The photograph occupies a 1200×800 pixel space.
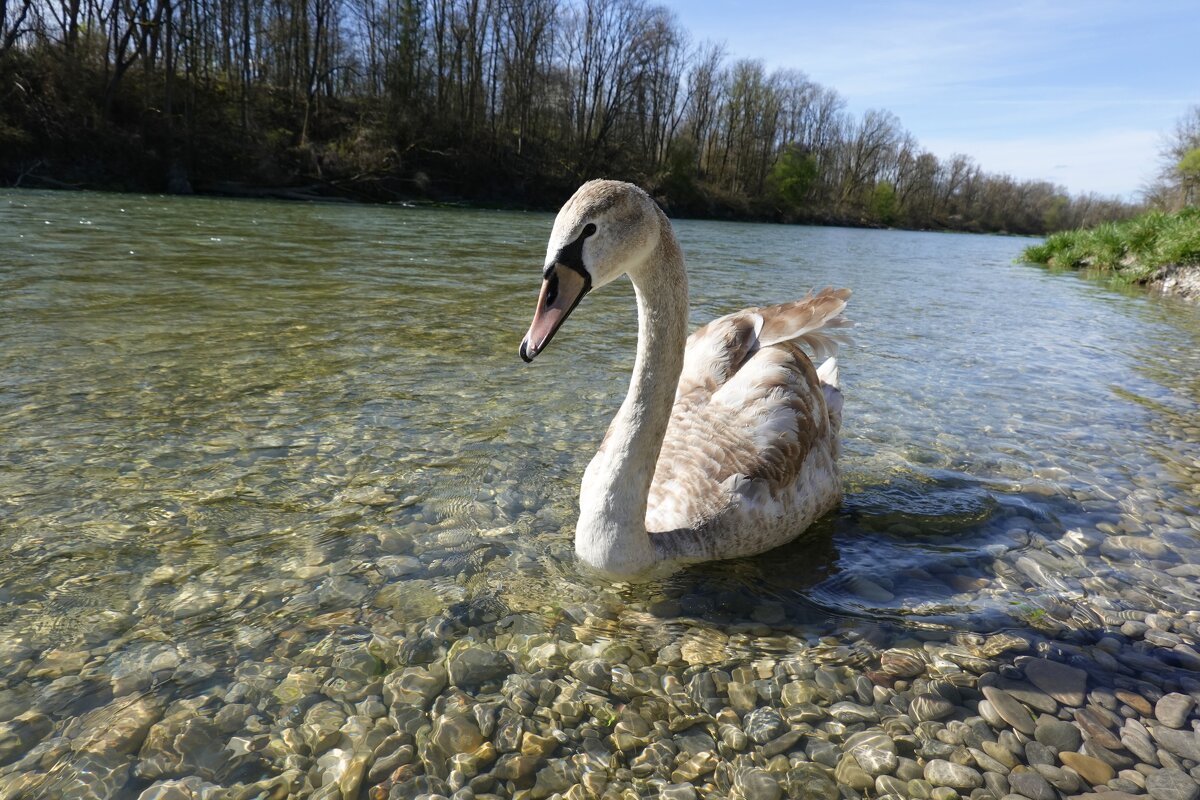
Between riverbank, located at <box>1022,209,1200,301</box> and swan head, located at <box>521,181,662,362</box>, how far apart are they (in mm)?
17374

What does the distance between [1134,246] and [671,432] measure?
21.2 m

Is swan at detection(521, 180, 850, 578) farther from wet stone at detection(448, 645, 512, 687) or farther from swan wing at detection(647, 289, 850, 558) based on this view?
wet stone at detection(448, 645, 512, 687)

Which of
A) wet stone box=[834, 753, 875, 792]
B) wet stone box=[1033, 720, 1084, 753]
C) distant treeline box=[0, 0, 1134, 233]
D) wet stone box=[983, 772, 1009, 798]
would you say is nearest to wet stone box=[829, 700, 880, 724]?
wet stone box=[834, 753, 875, 792]

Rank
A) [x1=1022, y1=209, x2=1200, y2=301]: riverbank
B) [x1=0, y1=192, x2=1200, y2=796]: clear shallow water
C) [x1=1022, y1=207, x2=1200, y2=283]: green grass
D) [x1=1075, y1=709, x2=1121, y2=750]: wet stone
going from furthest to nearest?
[x1=1022, y1=207, x2=1200, y2=283]: green grass
[x1=1022, y1=209, x2=1200, y2=301]: riverbank
[x1=0, y1=192, x2=1200, y2=796]: clear shallow water
[x1=1075, y1=709, x2=1121, y2=750]: wet stone

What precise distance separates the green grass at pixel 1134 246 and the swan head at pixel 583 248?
18.7 m

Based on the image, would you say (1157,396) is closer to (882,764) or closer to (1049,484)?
(1049,484)

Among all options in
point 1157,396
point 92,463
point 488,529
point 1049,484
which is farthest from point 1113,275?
point 92,463

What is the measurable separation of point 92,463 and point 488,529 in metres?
2.21

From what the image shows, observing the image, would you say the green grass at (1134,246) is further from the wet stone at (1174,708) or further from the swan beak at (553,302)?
the swan beak at (553,302)

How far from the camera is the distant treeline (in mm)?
30062

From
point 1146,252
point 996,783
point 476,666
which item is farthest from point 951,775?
point 1146,252

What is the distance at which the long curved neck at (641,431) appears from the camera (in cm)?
302

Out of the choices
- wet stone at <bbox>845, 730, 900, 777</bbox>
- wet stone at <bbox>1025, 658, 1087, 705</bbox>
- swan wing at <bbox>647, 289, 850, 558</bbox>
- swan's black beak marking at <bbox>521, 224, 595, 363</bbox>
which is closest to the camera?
wet stone at <bbox>845, 730, 900, 777</bbox>

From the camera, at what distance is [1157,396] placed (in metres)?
6.74
